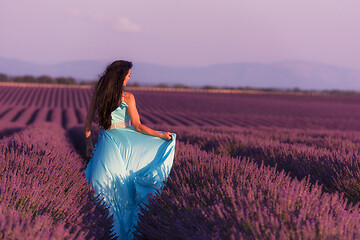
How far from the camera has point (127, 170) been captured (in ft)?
12.3

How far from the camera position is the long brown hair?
12.0 ft

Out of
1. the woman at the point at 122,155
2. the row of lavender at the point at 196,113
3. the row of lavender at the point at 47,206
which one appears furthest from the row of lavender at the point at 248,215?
the row of lavender at the point at 196,113

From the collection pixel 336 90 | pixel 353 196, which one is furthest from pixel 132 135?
pixel 336 90

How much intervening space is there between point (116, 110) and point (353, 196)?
2.51 m

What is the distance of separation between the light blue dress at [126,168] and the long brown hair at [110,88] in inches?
3.8

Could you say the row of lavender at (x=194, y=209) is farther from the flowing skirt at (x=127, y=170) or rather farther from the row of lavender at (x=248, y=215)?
the flowing skirt at (x=127, y=170)

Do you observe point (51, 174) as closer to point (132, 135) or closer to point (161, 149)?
point (132, 135)

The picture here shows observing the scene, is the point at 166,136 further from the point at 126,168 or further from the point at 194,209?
the point at 194,209

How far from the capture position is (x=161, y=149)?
3.91 metres

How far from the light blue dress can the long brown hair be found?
97 mm

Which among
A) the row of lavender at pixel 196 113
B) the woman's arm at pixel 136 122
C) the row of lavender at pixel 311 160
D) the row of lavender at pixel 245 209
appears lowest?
the row of lavender at pixel 196 113

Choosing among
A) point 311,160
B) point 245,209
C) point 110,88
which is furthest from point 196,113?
point 245,209

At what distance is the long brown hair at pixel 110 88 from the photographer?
364 centimetres

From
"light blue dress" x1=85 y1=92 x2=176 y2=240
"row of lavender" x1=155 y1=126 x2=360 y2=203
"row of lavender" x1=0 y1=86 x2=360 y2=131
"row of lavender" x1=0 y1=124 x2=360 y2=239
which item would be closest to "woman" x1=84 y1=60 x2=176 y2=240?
"light blue dress" x1=85 y1=92 x2=176 y2=240
